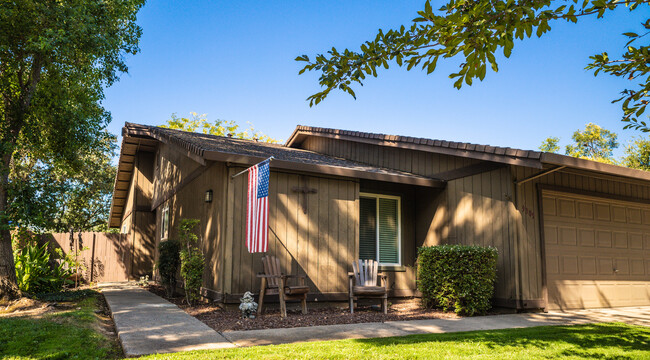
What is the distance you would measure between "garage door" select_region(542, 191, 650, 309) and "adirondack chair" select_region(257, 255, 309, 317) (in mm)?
4547

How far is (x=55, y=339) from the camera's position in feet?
17.9

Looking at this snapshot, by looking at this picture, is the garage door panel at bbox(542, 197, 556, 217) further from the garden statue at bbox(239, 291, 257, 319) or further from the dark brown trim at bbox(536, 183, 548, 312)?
the garden statue at bbox(239, 291, 257, 319)

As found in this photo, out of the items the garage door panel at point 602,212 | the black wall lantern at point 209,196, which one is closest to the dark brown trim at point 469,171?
the garage door panel at point 602,212

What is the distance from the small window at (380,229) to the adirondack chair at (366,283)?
618 mm

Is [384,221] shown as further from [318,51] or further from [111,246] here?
[111,246]

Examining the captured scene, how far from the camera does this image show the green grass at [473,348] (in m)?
4.64

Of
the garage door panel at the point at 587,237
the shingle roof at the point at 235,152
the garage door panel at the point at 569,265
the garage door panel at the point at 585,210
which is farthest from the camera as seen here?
the garage door panel at the point at 585,210

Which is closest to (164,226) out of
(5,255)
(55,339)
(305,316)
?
(5,255)

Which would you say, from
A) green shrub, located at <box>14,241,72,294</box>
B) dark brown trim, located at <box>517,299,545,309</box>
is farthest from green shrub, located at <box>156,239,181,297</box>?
dark brown trim, located at <box>517,299,545,309</box>

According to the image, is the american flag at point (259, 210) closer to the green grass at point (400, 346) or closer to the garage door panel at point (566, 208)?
the green grass at point (400, 346)

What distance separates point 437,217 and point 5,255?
8.29 meters

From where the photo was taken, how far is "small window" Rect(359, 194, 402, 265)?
376 inches

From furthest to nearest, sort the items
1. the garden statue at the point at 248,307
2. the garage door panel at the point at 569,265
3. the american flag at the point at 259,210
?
the garage door panel at the point at 569,265 → the garden statue at the point at 248,307 → the american flag at the point at 259,210

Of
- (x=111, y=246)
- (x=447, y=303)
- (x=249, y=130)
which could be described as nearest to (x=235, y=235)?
(x=447, y=303)
